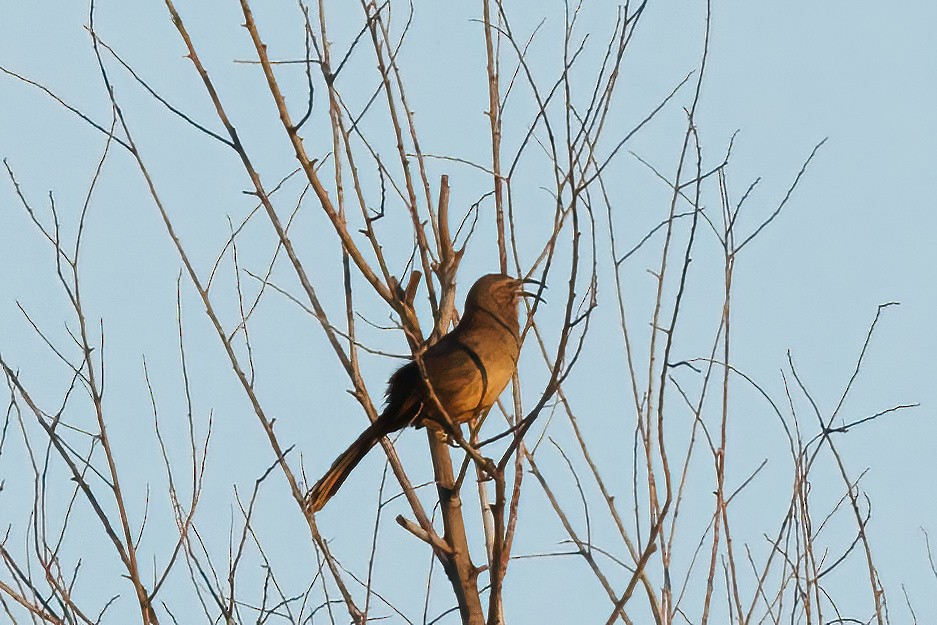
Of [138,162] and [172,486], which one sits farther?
[172,486]

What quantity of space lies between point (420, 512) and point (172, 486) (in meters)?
0.96

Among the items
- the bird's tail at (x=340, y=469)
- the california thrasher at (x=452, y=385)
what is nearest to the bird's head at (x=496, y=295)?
the california thrasher at (x=452, y=385)

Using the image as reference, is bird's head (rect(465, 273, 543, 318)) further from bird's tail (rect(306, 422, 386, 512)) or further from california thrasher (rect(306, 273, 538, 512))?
bird's tail (rect(306, 422, 386, 512))

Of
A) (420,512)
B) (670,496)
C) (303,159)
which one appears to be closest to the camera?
(670,496)

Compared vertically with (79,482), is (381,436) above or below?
above

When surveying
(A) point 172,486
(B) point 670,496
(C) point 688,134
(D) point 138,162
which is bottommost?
(B) point 670,496

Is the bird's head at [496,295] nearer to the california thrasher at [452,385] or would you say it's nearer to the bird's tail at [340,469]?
the california thrasher at [452,385]

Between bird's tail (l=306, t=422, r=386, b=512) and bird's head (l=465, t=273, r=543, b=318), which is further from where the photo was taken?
bird's head (l=465, t=273, r=543, b=318)

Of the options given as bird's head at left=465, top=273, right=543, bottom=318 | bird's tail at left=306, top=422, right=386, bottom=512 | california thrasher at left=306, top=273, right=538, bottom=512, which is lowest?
bird's tail at left=306, top=422, right=386, bottom=512

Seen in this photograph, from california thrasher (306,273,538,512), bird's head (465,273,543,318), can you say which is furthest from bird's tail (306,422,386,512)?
bird's head (465,273,543,318)

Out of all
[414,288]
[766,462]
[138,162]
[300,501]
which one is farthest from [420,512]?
[138,162]

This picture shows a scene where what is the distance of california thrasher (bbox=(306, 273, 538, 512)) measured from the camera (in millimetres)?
5168

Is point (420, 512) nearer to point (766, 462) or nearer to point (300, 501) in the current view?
point (300, 501)

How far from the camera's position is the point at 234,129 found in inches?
161
